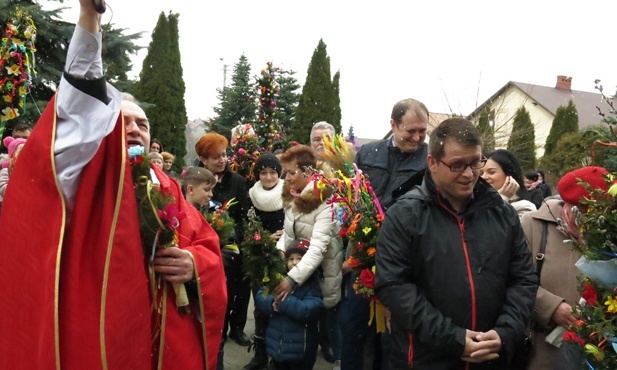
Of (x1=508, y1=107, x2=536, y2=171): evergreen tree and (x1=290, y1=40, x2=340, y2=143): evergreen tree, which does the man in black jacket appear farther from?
(x1=508, y1=107, x2=536, y2=171): evergreen tree

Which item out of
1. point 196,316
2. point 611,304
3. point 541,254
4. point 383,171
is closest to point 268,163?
point 383,171

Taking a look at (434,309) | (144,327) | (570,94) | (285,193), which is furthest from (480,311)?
(570,94)

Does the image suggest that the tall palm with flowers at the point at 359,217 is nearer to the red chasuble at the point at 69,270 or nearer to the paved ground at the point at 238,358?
the red chasuble at the point at 69,270

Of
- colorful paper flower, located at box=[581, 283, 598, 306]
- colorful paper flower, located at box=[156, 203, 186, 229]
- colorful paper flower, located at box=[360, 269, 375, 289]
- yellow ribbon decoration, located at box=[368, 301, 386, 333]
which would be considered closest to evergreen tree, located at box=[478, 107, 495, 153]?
yellow ribbon decoration, located at box=[368, 301, 386, 333]

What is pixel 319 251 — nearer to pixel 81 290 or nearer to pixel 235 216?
pixel 235 216

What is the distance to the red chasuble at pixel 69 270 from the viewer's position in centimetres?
211

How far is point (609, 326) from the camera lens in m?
2.52

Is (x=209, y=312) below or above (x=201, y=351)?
above

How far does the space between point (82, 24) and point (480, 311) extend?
7.34 ft

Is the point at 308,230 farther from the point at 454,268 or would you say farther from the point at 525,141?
the point at 525,141

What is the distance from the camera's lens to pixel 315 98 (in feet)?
72.1

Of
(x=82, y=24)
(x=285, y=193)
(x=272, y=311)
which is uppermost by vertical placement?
(x=82, y=24)

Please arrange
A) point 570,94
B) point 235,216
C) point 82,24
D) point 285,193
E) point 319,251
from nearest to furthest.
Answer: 1. point 82,24
2. point 319,251
3. point 285,193
4. point 235,216
5. point 570,94

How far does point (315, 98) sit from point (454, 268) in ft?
63.1
